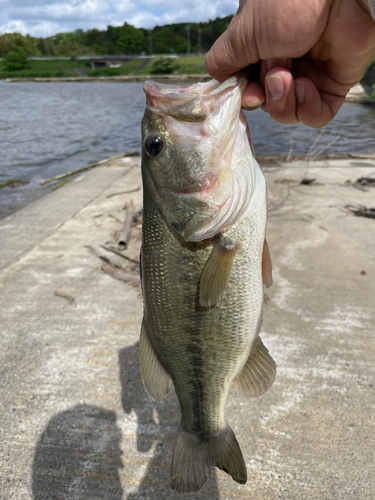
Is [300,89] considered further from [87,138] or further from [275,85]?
[87,138]

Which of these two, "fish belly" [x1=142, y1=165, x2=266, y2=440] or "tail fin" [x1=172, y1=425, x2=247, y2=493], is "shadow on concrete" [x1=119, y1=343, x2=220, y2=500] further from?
"fish belly" [x1=142, y1=165, x2=266, y2=440]

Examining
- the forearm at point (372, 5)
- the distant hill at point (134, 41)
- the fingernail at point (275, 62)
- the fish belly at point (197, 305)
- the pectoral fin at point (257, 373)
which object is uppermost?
the distant hill at point (134, 41)

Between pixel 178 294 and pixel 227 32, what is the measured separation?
1216mm

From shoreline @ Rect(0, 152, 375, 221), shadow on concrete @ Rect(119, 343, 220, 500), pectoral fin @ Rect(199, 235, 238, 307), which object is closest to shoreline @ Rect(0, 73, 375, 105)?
shoreline @ Rect(0, 152, 375, 221)

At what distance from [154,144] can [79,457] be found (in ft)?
7.41

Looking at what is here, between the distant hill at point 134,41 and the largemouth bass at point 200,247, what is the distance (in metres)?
140

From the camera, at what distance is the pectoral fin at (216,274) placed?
5.51 ft

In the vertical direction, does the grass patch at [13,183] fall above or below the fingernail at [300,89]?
below

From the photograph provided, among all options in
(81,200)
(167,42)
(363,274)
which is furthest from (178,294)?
(167,42)

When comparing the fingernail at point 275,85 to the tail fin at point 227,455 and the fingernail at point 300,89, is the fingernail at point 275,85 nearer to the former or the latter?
the fingernail at point 300,89

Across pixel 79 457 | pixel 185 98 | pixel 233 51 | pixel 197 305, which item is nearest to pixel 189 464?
pixel 197 305

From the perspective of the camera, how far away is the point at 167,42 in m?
132

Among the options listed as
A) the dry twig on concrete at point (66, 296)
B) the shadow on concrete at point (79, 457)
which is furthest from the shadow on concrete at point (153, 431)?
the dry twig on concrete at point (66, 296)

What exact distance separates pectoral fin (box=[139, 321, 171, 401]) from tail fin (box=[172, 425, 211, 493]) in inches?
9.8
